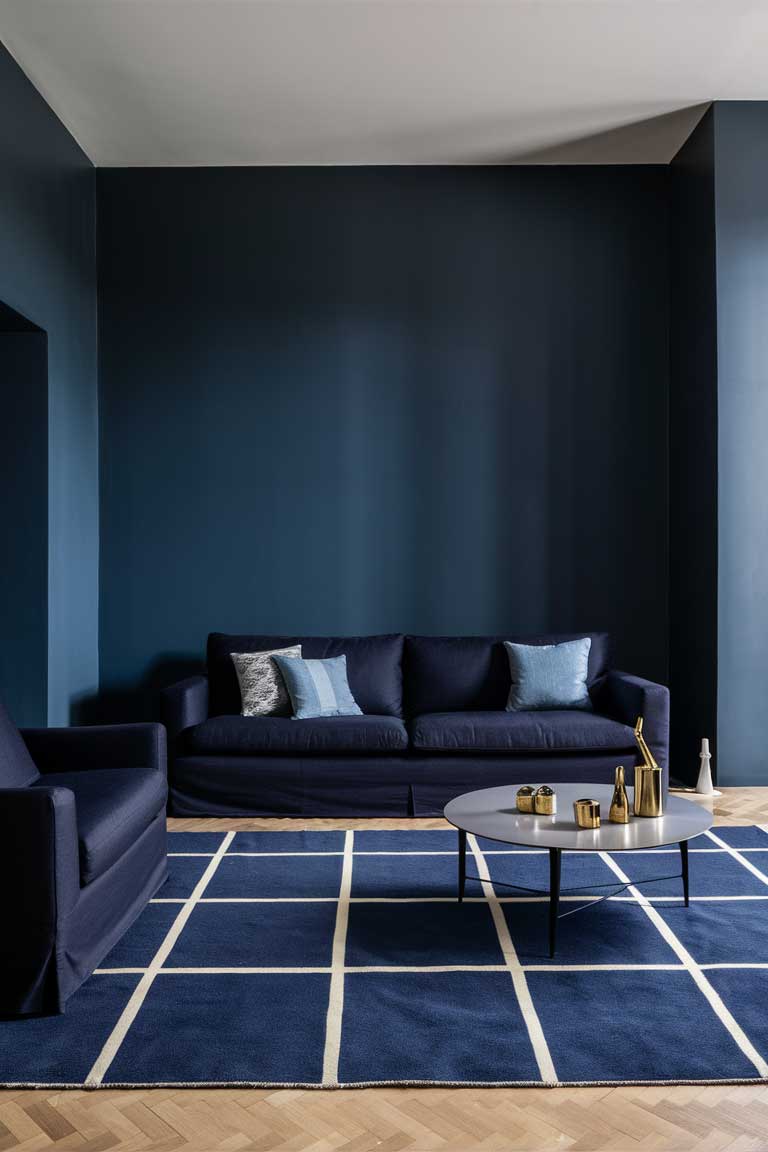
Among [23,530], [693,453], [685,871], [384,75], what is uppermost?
[384,75]

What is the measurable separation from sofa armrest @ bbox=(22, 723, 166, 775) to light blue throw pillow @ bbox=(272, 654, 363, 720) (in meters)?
1.39

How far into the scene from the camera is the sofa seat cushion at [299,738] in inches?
189

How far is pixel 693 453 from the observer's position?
561 centimetres

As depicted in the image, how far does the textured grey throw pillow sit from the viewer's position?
5.16 m

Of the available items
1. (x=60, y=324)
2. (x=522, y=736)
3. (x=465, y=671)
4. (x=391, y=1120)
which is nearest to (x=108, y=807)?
(x=391, y=1120)

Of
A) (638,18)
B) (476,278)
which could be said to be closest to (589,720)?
(476,278)

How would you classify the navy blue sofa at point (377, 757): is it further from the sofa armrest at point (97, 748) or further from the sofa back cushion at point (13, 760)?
the sofa back cushion at point (13, 760)

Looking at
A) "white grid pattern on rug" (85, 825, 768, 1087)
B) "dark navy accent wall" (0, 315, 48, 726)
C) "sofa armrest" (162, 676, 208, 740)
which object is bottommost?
"white grid pattern on rug" (85, 825, 768, 1087)

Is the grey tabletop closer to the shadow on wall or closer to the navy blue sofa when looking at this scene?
the navy blue sofa

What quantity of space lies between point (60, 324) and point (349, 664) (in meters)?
2.43

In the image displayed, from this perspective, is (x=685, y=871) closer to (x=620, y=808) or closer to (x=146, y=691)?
(x=620, y=808)

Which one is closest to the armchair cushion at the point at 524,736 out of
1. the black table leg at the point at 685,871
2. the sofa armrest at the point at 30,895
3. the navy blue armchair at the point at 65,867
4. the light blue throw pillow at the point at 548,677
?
the light blue throw pillow at the point at 548,677

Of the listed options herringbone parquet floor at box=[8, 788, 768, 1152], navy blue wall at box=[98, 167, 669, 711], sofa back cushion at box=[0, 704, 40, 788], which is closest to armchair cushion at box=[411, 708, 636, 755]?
navy blue wall at box=[98, 167, 669, 711]

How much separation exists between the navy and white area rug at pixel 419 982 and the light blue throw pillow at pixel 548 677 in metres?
1.28
